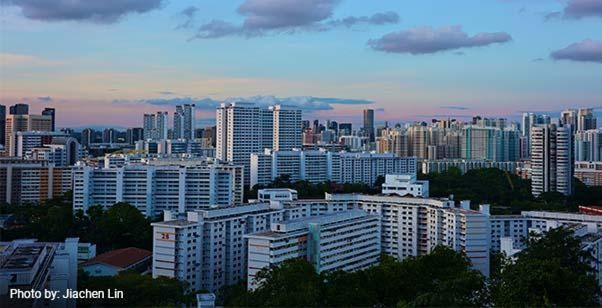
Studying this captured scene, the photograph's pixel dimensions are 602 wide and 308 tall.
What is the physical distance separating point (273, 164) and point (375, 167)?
8.57 feet

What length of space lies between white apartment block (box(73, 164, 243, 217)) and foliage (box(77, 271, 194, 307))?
544cm

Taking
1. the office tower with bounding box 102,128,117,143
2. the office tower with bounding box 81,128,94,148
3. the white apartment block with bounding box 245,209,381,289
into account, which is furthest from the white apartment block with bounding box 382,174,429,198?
the office tower with bounding box 102,128,117,143

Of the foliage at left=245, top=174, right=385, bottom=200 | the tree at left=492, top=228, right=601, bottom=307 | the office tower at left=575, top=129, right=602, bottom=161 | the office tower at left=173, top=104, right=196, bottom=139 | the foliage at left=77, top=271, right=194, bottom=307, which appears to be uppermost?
the office tower at left=173, top=104, right=196, bottom=139

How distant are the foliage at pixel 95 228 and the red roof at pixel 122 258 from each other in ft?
3.17

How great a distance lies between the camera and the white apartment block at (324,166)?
13.9m

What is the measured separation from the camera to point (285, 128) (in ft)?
52.4

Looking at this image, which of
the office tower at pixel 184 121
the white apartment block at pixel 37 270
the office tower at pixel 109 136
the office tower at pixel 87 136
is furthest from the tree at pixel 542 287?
the office tower at pixel 109 136

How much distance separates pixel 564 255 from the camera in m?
5.05

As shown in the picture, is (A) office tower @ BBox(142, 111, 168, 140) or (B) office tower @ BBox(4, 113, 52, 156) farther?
(A) office tower @ BBox(142, 111, 168, 140)

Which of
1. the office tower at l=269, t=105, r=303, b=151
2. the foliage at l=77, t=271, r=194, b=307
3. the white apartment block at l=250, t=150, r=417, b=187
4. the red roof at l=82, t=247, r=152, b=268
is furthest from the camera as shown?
the office tower at l=269, t=105, r=303, b=151

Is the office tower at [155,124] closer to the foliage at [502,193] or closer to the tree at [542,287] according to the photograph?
the foliage at [502,193]

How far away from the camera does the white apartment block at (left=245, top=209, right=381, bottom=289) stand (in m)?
5.64

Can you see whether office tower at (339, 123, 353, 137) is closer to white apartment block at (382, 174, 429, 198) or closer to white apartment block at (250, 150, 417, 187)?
white apartment block at (250, 150, 417, 187)

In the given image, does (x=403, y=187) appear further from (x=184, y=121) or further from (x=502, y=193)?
(x=184, y=121)
